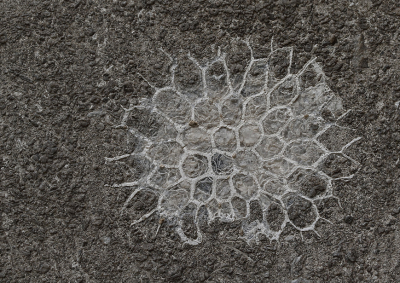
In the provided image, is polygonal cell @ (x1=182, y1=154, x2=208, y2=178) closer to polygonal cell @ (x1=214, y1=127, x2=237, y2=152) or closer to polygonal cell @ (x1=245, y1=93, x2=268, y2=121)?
polygonal cell @ (x1=214, y1=127, x2=237, y2=152)

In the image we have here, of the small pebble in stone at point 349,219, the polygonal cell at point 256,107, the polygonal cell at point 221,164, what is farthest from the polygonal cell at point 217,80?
the small pebble in stone at point 349,219

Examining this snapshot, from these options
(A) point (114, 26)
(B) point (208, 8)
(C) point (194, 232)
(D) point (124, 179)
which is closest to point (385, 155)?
(C) point (194, 232)

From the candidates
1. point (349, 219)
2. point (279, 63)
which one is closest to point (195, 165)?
point (279, 63)

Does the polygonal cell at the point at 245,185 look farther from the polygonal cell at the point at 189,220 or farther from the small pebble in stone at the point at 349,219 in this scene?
the small pebble in stone at the point at 349,219

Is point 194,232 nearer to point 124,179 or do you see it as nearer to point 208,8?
point 124,179

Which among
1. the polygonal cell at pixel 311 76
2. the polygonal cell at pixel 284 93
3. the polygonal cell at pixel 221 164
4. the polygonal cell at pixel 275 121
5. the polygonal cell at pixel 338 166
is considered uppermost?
the polygonal cell at pixel 311 76
